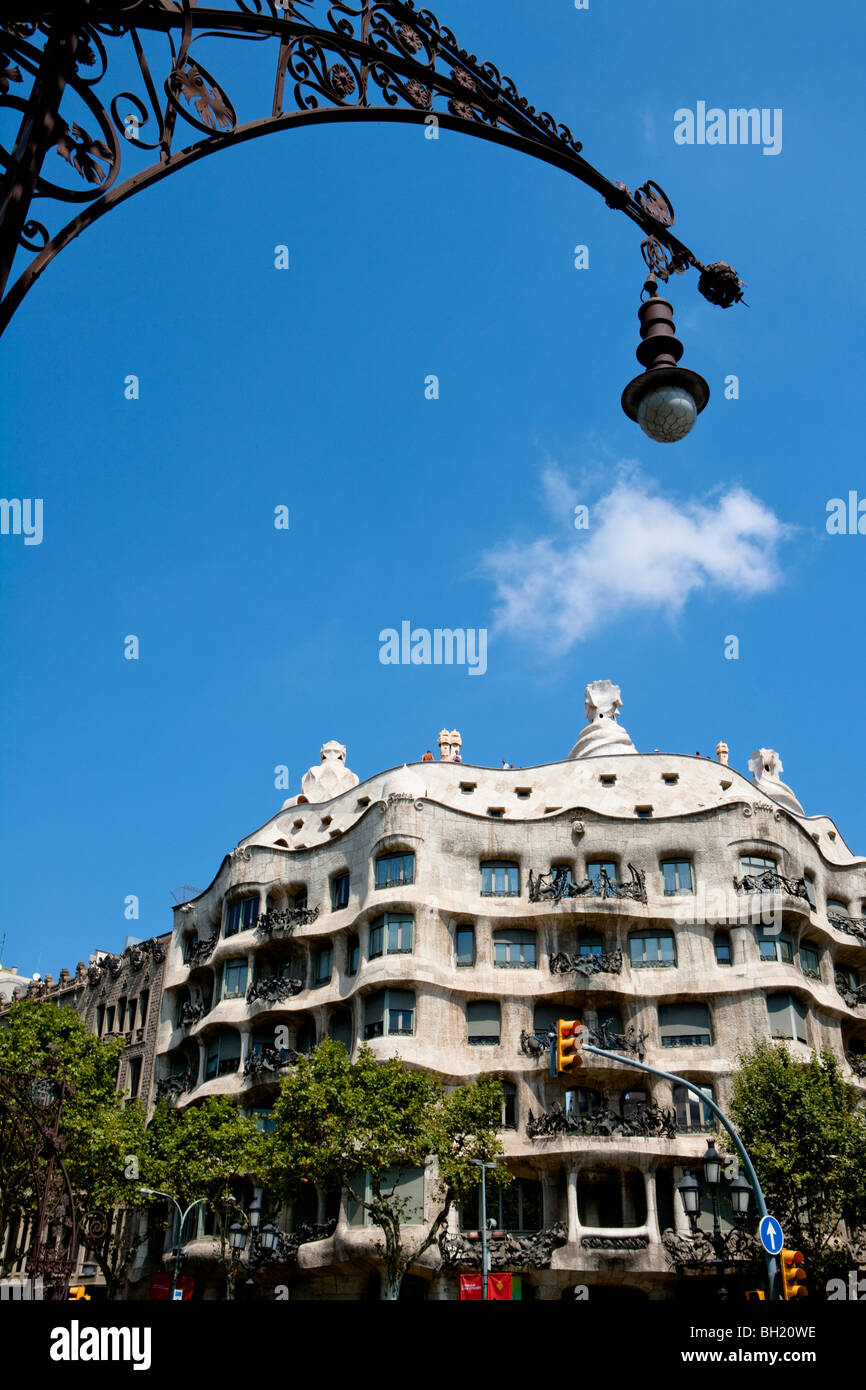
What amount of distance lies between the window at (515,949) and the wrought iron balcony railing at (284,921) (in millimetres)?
7468

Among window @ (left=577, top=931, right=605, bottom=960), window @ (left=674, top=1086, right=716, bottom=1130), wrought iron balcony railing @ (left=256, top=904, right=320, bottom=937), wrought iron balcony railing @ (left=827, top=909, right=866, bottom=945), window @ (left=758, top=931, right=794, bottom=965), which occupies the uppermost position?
wrought iron balcony railing @ (left=256, top=904, right=320, bottom=937)

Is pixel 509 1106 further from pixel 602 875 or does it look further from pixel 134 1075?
pixel 134 1075

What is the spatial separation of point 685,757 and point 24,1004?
27.7m

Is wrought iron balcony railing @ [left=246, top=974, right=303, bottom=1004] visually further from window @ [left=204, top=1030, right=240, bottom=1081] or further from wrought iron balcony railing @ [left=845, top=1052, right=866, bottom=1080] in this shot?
wrought iron balcony railing @ [left=845, top=1052, right=866, bottom=1080]

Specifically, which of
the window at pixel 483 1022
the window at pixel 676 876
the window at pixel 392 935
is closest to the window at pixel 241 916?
the window at pixel 392 935

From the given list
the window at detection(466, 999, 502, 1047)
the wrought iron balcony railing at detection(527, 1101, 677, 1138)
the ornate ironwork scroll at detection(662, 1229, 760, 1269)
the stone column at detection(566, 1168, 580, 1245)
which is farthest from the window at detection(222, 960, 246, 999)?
the ornate ironwork scroll at detection(662, 1229, 760, 1269)

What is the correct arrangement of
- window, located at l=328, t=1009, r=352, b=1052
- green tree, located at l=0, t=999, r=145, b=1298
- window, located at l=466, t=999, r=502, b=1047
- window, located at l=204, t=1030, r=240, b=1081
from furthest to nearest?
window, located at l=204, t=1030, r=240, b=1081 → window, located at l=328, t=1009, r=352, b=1052 → window, located at l=466, t=999, r=502, b=1047 → green tree, located at l=0, t=999, r=145, b=1298

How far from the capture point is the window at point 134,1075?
54.4 metres

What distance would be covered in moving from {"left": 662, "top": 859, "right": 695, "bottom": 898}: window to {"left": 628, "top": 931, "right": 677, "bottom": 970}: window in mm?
1582

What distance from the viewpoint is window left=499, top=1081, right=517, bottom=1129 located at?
42.4 metres

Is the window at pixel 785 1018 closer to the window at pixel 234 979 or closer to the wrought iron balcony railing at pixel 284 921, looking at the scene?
the wrought iron balcony railing at pixel 284 921

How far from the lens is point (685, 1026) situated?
43.7 m

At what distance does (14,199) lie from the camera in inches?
199
